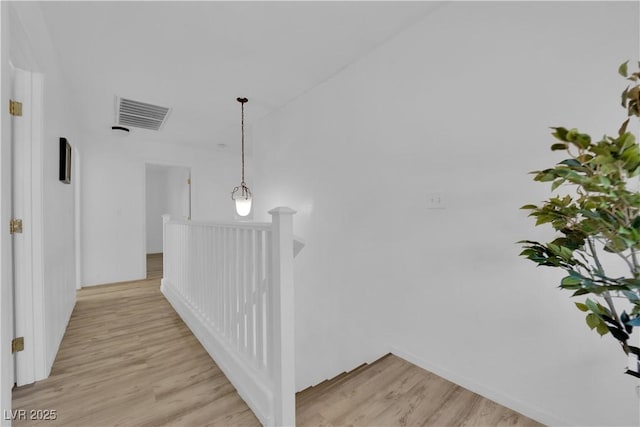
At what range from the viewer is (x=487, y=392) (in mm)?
1717

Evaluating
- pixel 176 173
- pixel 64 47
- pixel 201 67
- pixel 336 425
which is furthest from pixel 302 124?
pixel 176 173

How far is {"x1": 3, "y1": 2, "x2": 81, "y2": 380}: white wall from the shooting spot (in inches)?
65.7

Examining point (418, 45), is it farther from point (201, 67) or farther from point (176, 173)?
point (176, 173)

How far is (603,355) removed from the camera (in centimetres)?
134

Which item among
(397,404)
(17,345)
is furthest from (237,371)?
(17,345)

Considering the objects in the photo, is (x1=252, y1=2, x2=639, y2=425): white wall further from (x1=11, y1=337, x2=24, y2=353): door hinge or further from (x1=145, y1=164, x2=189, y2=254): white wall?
(x1=145, y1=164, x2=189, y2=254): white wall

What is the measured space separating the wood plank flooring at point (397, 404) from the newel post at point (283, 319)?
0.22 m

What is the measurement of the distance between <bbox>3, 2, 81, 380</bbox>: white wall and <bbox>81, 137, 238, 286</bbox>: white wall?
6.48 feet

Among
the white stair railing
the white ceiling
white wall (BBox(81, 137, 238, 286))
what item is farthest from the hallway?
the white ceiling

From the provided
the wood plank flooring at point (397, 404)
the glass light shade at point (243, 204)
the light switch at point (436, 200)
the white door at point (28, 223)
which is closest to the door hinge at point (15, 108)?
the white door at point (28, 223)

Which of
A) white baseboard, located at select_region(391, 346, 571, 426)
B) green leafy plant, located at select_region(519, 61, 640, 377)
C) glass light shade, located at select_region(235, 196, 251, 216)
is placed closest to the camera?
green leafy plant, located at select_region(519, 61, 640, 377)

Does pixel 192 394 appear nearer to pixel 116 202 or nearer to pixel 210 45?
pixel 210 45

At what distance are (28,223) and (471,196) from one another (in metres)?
2.80

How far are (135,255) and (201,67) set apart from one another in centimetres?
363
